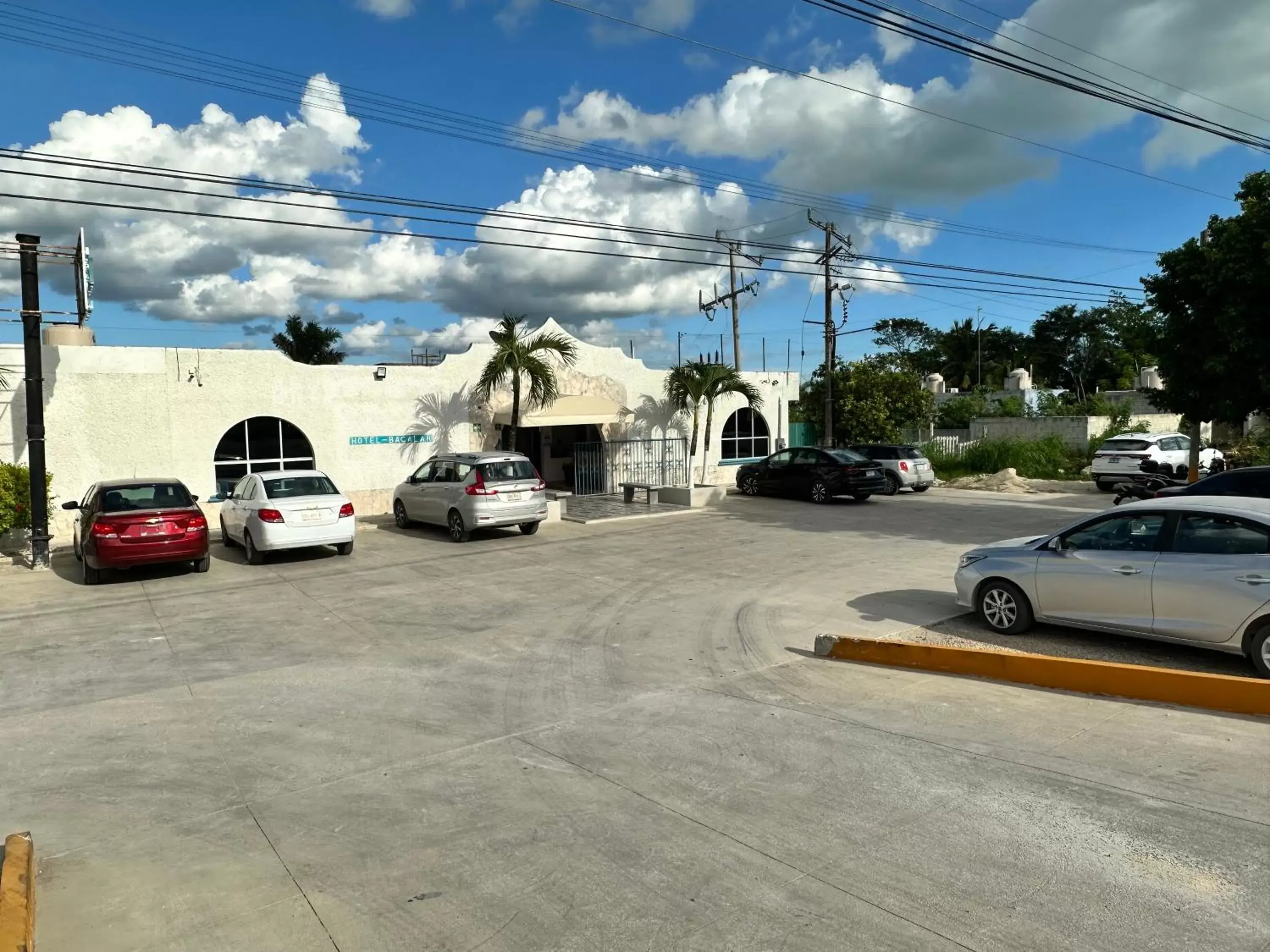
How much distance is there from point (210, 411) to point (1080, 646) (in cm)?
1682

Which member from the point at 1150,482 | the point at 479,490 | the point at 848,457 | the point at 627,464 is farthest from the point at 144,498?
the point at 1150,482

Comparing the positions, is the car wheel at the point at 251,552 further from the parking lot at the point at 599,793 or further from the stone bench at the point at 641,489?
the stone bench at the point at 641,489

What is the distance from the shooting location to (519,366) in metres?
20.6

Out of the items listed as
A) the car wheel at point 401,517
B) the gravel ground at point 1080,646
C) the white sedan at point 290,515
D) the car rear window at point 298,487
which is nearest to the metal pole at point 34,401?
the white sedan at point 290,515

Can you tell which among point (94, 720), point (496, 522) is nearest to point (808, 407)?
point (496, 522)

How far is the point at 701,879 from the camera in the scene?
12.9 ft

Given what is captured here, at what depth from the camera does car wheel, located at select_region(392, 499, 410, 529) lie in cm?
1834

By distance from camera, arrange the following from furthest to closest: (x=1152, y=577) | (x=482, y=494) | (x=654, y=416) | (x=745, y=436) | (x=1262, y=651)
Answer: (x=745, y=436) < (x=654, y=416) < (x=482, y=494) < (x=1152, y=577) < (x=1262, y=651)

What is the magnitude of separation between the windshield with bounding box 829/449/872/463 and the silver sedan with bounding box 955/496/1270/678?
13.7 m

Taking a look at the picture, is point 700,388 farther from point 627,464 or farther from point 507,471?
point 507,471

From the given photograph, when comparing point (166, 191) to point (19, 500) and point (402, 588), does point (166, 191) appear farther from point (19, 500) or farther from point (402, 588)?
point (402, 588)

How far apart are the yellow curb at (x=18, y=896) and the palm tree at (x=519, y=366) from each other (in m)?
16.7

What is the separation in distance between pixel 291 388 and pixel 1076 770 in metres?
17.8

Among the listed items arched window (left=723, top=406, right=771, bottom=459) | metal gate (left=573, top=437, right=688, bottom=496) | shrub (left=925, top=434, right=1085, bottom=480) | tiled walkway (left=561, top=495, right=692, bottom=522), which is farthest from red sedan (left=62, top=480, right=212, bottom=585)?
shrub (left=925, top=434, right=1085, bottom=480)
